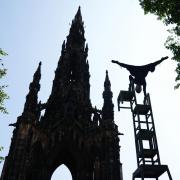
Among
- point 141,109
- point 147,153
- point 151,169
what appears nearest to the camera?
point 151,169

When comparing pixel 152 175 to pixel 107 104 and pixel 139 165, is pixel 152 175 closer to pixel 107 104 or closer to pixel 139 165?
pixel 139 165

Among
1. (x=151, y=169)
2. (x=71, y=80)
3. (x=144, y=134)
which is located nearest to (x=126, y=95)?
(x=144, y=134)

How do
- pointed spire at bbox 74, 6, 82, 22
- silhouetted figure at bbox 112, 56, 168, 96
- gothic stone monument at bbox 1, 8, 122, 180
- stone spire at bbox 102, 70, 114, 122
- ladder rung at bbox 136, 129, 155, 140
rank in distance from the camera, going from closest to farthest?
ladder rung at bbox 136, 129, 155, 140 → silhouetted figure at bbox 112, 56, 168, 96 → gothic stone monument at bbox 1, 8, 122, 180 → stone spire at bbox 102, 70, 114, 122 → pointed spire at bbox 74, 6, 82, 22

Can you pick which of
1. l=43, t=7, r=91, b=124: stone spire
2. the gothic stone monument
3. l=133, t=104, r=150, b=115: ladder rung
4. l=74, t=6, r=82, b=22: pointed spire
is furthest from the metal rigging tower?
l=74, t=6, r=82, b=22: pointed spire

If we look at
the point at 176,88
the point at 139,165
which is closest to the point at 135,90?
the point at 176,88

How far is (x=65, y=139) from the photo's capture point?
2786 cm

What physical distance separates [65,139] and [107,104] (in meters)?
5.68

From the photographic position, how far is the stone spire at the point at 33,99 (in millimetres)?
27591

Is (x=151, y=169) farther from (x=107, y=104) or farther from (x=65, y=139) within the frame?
(x=107, y=104)

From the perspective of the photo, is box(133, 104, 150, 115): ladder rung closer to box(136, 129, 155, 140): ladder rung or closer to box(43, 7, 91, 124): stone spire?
box(136, 129, 155, 140): ladder rung

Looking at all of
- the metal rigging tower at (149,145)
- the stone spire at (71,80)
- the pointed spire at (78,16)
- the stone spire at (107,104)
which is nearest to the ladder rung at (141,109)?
the metal rigging tower at (149,145)

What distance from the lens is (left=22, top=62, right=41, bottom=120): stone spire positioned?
27.6 m

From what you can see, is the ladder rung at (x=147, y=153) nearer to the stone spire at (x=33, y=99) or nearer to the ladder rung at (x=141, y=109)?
the ladder rung at (x=141, y=109)

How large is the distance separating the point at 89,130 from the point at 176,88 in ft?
57.6
